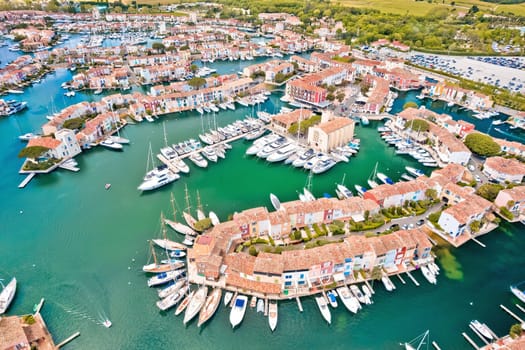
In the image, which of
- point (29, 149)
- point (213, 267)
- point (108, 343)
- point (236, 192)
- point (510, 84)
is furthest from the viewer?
point (510, 84)

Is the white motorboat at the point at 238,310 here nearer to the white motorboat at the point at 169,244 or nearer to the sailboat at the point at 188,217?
the white motorboat at the point at 169,244

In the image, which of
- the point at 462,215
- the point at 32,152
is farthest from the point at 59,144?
the point at 462,215

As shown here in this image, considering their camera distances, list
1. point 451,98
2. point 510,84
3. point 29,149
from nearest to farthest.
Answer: point 29,149, point 451,98, point 510,84

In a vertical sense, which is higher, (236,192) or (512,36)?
(512,36)

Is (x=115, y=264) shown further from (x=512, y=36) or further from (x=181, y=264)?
(x=512, y=36)

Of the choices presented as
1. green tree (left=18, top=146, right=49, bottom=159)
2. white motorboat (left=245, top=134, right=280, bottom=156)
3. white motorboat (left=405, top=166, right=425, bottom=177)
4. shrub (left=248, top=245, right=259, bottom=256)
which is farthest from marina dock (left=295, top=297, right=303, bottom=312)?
green tree (left=18, top=146, right=49, bottom=159)

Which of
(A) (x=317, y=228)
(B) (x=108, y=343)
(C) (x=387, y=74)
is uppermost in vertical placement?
(C) (x=387, y=74)

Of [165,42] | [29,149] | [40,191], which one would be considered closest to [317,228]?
[40,191]
